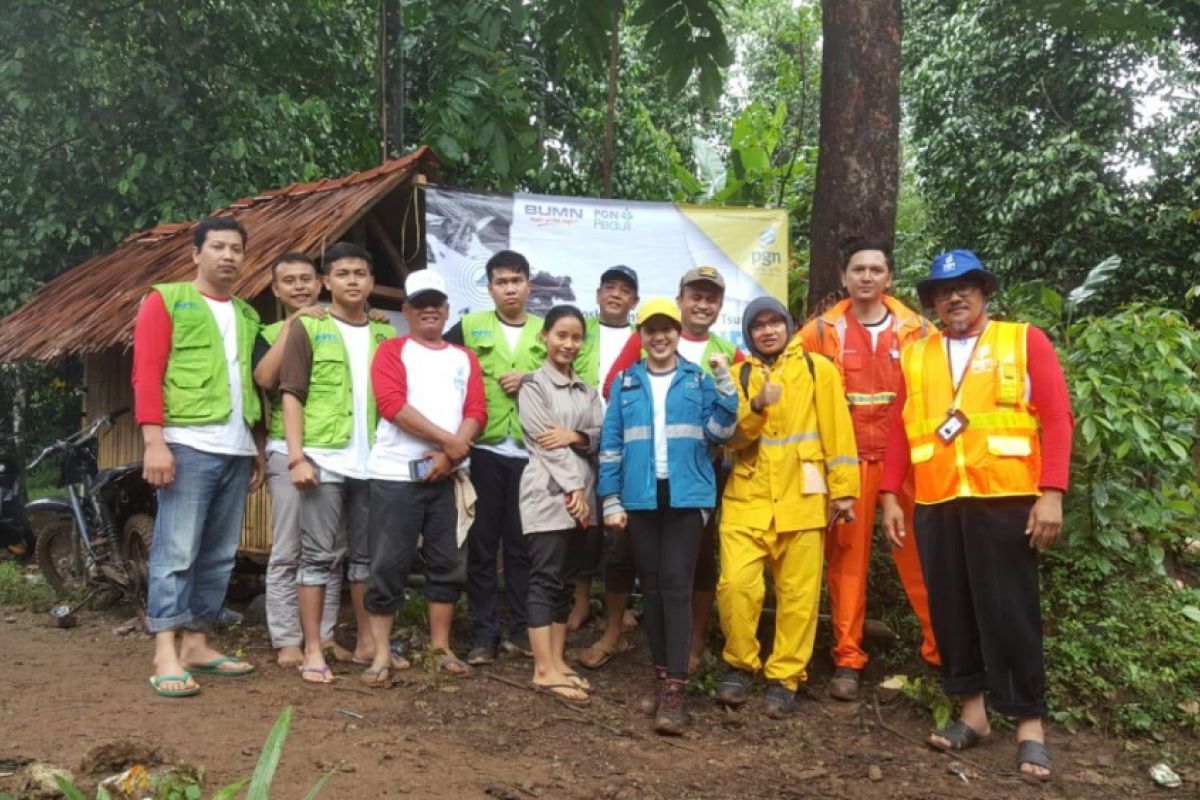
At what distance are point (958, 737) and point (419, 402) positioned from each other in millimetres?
2771

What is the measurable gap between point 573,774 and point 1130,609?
10.2 feet

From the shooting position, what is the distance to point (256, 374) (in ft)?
15.9

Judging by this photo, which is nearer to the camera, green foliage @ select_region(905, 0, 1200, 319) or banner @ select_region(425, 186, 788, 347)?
banner @ select_region(425, 186, 788, 347)

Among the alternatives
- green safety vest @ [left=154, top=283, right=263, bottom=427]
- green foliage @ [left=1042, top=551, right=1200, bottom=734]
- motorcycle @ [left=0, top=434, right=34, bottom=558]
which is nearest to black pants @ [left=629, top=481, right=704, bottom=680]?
green foliage @ [left=1042, top=551, right=1200, bottom=734]

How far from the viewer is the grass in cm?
754

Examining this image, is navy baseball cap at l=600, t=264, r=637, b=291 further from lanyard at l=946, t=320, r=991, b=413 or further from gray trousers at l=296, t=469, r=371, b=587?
lanyard at l=946, t=320, r=991, b=413

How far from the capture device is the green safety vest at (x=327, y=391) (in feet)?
15.6

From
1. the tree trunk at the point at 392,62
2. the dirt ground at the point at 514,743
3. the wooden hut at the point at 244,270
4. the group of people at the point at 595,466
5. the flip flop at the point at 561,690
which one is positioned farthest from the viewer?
the tree trunk at the point at 392,62

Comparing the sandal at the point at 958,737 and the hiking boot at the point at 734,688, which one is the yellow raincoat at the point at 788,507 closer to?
the hiking boot at the point at 734,688

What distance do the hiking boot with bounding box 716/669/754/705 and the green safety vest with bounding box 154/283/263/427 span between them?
8.44 ft

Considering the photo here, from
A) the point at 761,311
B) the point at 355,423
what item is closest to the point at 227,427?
the point at 355,423

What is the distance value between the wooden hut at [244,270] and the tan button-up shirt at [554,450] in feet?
7.21

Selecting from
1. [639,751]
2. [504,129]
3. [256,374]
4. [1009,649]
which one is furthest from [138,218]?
[1009,649]

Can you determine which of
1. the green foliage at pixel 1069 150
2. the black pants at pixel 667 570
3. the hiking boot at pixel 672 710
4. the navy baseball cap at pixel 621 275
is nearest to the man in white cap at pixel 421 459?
the navy baseball cap at pixel 621 275
